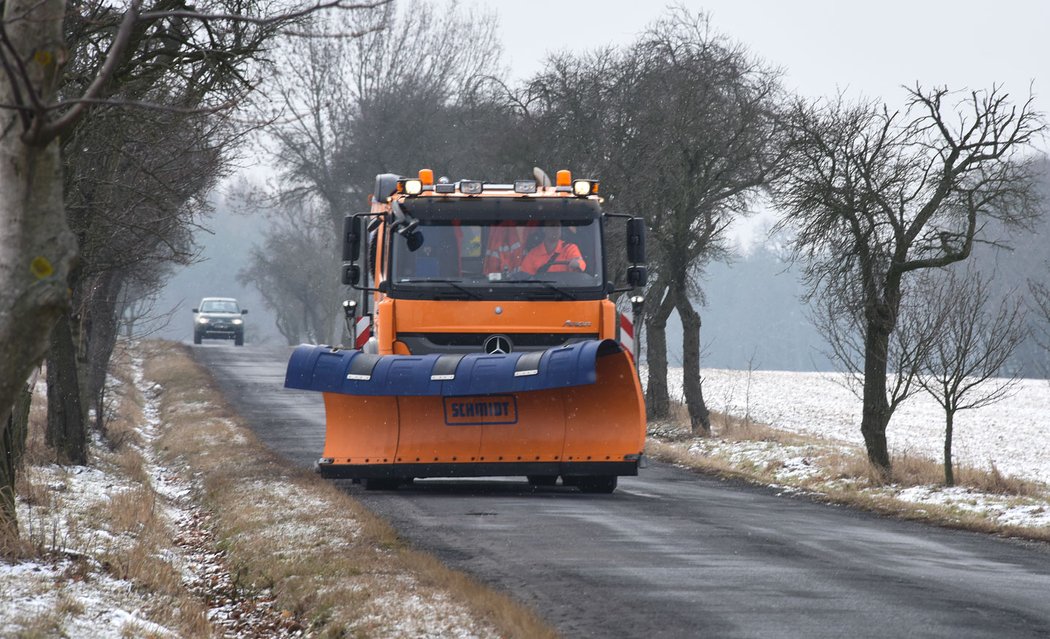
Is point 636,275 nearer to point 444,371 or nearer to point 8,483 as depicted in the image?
point 444,371

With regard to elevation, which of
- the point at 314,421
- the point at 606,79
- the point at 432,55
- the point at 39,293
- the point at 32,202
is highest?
the point at 432,55

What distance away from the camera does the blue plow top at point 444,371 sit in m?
11.5

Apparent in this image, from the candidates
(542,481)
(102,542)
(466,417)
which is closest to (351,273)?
(466,417)

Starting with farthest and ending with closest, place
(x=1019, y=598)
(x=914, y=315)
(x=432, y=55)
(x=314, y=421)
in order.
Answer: (x=432, y=55) → (x=314, y=421) → (x=914, y=315) → (x=1019, y=598)

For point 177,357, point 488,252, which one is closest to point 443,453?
point 488,252

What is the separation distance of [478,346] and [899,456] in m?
9.04

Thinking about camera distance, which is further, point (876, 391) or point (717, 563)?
point (876, 391)

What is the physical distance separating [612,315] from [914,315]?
590cm

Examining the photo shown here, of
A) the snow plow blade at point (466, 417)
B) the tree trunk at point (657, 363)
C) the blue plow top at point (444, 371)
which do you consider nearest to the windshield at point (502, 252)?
the blue plow top at point (444, 371)

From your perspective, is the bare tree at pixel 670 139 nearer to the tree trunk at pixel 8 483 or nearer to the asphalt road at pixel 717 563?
the asphalt road at pixel 717 563

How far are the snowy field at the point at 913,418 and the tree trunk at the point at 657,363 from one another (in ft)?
5.29

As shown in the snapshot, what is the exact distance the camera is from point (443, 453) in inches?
491

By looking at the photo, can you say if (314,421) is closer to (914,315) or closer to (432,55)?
(914,315)

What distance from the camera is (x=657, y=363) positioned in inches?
1136
